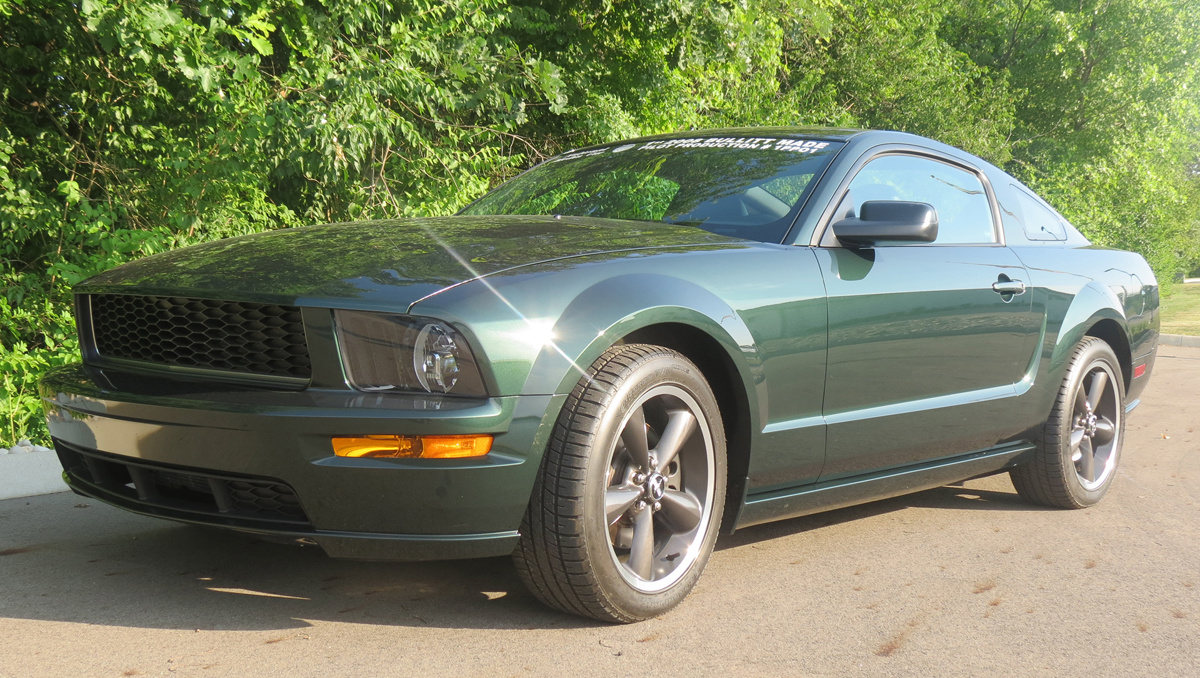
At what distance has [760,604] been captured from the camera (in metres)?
3.29

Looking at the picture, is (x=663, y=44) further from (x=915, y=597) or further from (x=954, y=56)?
(x=954, y=56)

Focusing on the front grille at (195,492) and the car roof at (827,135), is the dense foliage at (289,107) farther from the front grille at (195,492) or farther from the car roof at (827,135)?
the car roof at (827,135)

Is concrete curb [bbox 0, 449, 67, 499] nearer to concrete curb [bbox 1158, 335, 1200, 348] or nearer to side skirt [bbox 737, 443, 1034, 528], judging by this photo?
side skirt [bbox 737, 443, 1034, 528]

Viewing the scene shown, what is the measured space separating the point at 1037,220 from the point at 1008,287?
0.85 meters

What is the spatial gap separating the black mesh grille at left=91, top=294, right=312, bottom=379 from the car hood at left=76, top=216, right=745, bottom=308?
1.8 inches

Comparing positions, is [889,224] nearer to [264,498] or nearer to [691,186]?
[691,186]

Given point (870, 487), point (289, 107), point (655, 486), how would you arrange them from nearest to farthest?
point (655, 486) → point (870, 487) → point (289, 107)

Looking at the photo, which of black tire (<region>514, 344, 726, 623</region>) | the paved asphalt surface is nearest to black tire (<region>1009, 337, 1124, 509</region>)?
the paved asphalt surface

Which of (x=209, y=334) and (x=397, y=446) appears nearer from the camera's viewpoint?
(x=397, y=446)

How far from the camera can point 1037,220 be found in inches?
197

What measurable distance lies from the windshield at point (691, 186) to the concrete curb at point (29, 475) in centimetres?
204

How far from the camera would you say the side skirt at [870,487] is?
352 centimetres

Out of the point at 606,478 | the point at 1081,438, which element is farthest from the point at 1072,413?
the point at 606,478

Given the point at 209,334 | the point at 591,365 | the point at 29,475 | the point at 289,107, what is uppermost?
the point at 289,107
